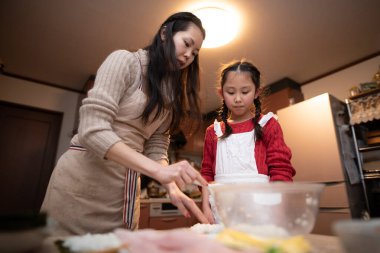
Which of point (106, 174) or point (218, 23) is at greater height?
point (218, 23)

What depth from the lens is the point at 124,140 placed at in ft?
2.28

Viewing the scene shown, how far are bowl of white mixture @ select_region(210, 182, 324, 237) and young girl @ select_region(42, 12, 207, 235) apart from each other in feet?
0.41

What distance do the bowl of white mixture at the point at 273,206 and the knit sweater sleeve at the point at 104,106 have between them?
28 centimetres

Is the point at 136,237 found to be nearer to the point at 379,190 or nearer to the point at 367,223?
the point at 367,223

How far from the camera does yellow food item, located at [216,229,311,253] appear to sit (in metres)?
0.31

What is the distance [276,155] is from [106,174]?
57 centimetres

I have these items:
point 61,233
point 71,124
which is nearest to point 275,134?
point 61,233

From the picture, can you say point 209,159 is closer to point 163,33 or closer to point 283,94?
point 163,33

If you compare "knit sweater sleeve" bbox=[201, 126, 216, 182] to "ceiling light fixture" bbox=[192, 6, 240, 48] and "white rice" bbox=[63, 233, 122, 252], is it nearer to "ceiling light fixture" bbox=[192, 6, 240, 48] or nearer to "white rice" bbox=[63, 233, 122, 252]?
"white rice" bbox=[63, 233, 122, 252]

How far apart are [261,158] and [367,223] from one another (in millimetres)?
582

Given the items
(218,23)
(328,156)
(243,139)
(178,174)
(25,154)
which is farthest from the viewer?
(25,154)

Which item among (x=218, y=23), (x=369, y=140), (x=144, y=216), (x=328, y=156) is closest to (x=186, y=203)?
(x=218, y=23)

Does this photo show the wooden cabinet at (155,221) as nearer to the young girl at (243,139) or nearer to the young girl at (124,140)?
the young girl at (243,139)

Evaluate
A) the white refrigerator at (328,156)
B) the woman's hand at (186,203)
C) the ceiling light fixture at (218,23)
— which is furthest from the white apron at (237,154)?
the white refrigerator at (328,156)
